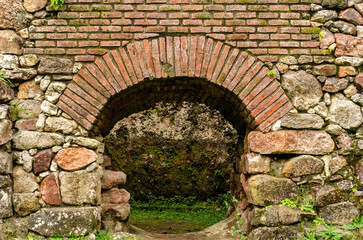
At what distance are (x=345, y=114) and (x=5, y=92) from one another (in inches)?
136

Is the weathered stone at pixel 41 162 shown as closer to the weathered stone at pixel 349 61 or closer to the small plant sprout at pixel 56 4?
the small plant sprout at pixel 56 4

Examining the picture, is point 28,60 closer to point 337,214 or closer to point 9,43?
point 9,43

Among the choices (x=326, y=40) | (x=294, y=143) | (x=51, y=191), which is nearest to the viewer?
(x=51, y=191)

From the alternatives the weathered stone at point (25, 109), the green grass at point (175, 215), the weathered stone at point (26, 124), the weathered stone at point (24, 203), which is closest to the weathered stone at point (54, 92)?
the weathered stone at point (25, 109)

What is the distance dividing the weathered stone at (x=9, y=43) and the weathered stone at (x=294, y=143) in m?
2.63

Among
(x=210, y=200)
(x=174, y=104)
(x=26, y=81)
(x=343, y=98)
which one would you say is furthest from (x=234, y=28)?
(x=210, y=200)

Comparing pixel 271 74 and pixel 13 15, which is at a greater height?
pixel 13 15

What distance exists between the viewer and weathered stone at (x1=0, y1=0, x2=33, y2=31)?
3654 mm

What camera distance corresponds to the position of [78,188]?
352cm

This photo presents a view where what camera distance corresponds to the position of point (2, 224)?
339 centimetres

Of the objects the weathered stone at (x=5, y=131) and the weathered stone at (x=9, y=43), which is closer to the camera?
the weathered stone at (x=5, y=131)

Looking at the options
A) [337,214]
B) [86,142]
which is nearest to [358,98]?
[337,214]

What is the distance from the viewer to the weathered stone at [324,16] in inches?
147

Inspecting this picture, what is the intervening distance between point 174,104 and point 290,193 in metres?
6.02
